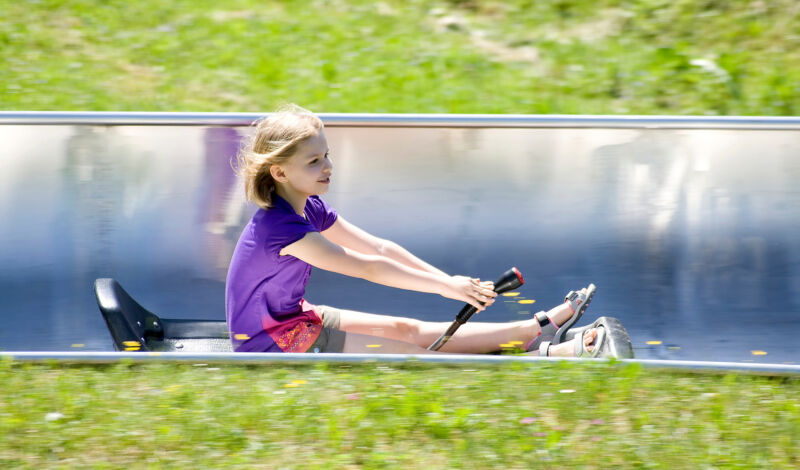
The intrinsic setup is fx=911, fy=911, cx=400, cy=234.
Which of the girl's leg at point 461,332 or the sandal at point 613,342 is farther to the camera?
the girl's leg at point 461,332

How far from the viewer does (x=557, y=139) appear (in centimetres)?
427

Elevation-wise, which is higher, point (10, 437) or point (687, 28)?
point (687, 28)

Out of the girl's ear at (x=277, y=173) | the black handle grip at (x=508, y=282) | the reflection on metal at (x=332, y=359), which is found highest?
the girl's ear at (x=277, y=173)

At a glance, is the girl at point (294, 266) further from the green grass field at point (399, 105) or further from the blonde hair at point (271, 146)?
the green grass field at point (399, 105)

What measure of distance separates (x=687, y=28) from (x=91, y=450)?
5.02 metres

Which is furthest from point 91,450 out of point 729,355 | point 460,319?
point 729,355

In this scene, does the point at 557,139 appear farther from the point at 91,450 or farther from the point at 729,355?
the point at 91,450

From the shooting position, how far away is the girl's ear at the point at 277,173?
3288mm

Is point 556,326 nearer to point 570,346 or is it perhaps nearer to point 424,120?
point 570,346

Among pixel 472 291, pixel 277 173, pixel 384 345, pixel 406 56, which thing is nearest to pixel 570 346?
pixel 472 291

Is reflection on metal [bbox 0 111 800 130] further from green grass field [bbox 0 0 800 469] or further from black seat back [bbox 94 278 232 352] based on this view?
green grass field [bbox 0 0 800 469]

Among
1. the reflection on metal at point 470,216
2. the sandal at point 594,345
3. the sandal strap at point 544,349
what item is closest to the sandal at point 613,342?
the sandal at point 594,345

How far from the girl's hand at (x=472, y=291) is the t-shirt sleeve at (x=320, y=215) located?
0.63 metres

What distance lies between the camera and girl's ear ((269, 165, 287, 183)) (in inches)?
129
